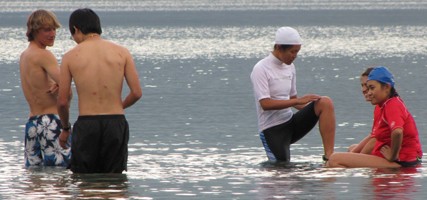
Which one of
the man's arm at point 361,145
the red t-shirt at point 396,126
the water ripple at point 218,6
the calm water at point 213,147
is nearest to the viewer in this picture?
the calm water at point 213,147

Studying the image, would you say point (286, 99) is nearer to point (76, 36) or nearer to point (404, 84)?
point (76, 36)

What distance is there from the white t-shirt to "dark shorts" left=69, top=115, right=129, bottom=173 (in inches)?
71.0

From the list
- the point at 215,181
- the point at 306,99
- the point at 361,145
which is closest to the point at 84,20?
the point at 215,181

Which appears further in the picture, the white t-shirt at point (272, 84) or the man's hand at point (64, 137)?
the white t-shirt at point (272, 84)

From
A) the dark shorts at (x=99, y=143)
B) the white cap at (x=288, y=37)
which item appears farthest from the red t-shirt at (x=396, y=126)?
the dark shorts at (x=99, y=143)

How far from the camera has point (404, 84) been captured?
13891 mm

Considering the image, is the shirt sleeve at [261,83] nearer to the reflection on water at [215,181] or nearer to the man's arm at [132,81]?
the reflection on water at [215,181]

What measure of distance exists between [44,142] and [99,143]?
2.92 feet

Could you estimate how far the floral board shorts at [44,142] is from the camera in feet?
20.6

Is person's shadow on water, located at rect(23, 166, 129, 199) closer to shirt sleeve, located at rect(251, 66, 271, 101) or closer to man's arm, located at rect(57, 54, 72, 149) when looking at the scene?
man's arm, located at rect(57, 54, 72, 149)

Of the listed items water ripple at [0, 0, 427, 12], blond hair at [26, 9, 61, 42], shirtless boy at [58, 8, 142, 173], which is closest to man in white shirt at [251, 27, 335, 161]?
shirtless boy at [58, 8, 142, 173]

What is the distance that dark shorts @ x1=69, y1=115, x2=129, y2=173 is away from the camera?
559cm

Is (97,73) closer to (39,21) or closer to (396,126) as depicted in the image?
(39,21)

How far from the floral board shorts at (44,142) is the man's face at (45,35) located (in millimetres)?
680
